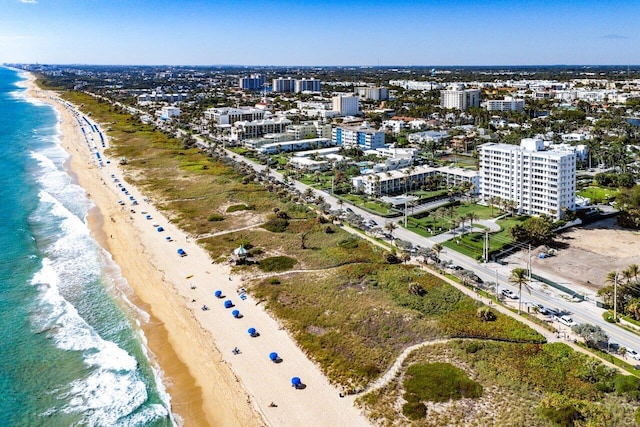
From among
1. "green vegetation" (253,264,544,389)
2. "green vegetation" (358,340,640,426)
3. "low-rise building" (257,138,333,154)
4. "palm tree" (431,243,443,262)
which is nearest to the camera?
"green vegetation" (358,340,640,426)

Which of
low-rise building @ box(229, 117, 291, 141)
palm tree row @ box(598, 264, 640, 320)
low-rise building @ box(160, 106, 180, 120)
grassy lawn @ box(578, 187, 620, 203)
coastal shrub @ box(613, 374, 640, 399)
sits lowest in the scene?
coastal shrub @ box(613, 374, 640, 399)

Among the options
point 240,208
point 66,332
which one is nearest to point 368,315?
point 66,332

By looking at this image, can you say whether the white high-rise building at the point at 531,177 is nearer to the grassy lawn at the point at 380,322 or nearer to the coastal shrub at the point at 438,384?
the grassy lawn at the point at 380,322

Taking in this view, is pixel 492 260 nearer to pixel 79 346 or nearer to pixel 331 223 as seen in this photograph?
pixel 331 223

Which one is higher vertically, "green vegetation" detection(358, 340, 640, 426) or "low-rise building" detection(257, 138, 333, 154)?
"low-rise building" detection(257, 138, 333, 154)

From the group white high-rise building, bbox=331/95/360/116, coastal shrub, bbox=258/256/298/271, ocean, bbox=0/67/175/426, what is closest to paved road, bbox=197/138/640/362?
coastal shrub, bbox=258/256/298/271

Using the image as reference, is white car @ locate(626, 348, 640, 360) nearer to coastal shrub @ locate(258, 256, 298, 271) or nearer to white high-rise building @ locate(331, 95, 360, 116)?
coastal shrub @ locate(258, 256, 298, 271)

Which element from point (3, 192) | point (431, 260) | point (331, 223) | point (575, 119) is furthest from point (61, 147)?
point (575, 119)
